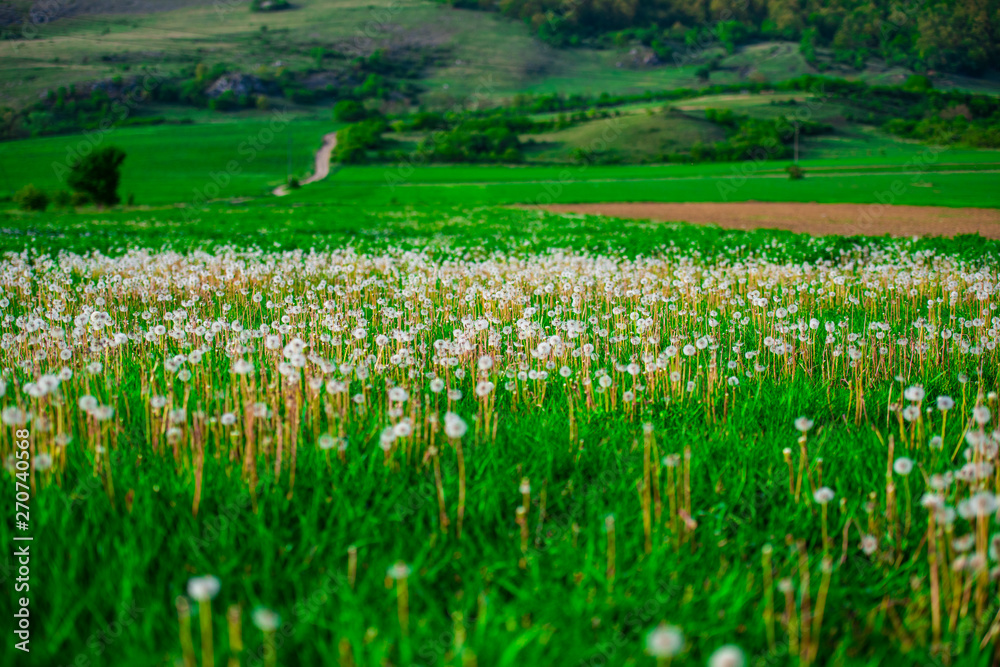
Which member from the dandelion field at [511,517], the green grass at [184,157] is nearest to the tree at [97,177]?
the green grass at [184,157]

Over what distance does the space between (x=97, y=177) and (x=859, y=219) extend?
6544 centimetres

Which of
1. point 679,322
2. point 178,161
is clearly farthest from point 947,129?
point 178,161

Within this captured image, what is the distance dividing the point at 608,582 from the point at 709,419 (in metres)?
2.12

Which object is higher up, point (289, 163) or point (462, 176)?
point (289, 163)

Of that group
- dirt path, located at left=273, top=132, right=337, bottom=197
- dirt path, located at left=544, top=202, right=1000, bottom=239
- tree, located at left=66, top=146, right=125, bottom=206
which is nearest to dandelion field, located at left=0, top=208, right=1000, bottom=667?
dirt path, located at left=544, top=202, right=1000, bottom=239

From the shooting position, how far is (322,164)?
112 m

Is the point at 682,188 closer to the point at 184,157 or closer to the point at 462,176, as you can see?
the point at 462,176

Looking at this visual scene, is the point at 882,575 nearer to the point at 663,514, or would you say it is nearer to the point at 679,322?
the point at 663,514

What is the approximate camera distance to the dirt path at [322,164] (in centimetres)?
8214

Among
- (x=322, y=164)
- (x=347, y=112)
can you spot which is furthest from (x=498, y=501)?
→ (x=347, y=112)

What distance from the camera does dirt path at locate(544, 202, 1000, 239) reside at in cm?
2397

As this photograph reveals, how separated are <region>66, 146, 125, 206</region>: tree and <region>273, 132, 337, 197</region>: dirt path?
17586 millimetres

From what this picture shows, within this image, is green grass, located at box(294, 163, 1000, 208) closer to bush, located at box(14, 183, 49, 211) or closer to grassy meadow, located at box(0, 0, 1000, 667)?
bush, located at box(14, 183, 49, 211)

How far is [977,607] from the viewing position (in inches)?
93.4
